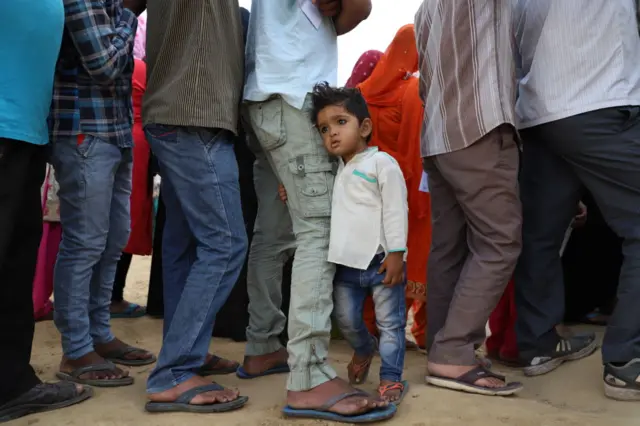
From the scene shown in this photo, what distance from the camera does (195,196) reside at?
97.1 inches

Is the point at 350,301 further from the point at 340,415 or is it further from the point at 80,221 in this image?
the point at 80,221

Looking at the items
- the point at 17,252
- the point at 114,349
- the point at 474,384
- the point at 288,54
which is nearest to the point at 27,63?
the point at 17,252

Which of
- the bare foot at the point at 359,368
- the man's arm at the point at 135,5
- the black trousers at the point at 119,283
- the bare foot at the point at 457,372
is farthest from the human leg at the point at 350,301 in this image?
the black trousers at the point at 119,283

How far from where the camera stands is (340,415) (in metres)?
2.26

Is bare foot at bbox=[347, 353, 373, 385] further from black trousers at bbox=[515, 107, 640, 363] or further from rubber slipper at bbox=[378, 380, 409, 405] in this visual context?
black trousers at bbox=[515, 107, 640, 363]

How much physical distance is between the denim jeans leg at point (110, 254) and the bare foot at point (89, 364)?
298 millimetres

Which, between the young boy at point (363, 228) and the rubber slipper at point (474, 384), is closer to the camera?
the young boy at point (363, 228)

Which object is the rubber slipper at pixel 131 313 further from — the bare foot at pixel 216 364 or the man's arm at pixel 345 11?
the man's arm at pixel 345 11

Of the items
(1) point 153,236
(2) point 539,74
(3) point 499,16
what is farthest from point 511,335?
(1) point 153,236

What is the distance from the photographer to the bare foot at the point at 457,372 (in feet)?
8.34

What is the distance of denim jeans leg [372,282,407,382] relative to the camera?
2.49 m

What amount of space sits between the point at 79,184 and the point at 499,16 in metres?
1.71

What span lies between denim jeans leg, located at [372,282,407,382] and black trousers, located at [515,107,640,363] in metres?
0.73

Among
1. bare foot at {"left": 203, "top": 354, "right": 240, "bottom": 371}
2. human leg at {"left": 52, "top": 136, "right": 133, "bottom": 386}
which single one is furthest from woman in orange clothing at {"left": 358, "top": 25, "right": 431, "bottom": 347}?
human leg at {"left": 52, "top": 136, "right": 133, "bottom": 386}
